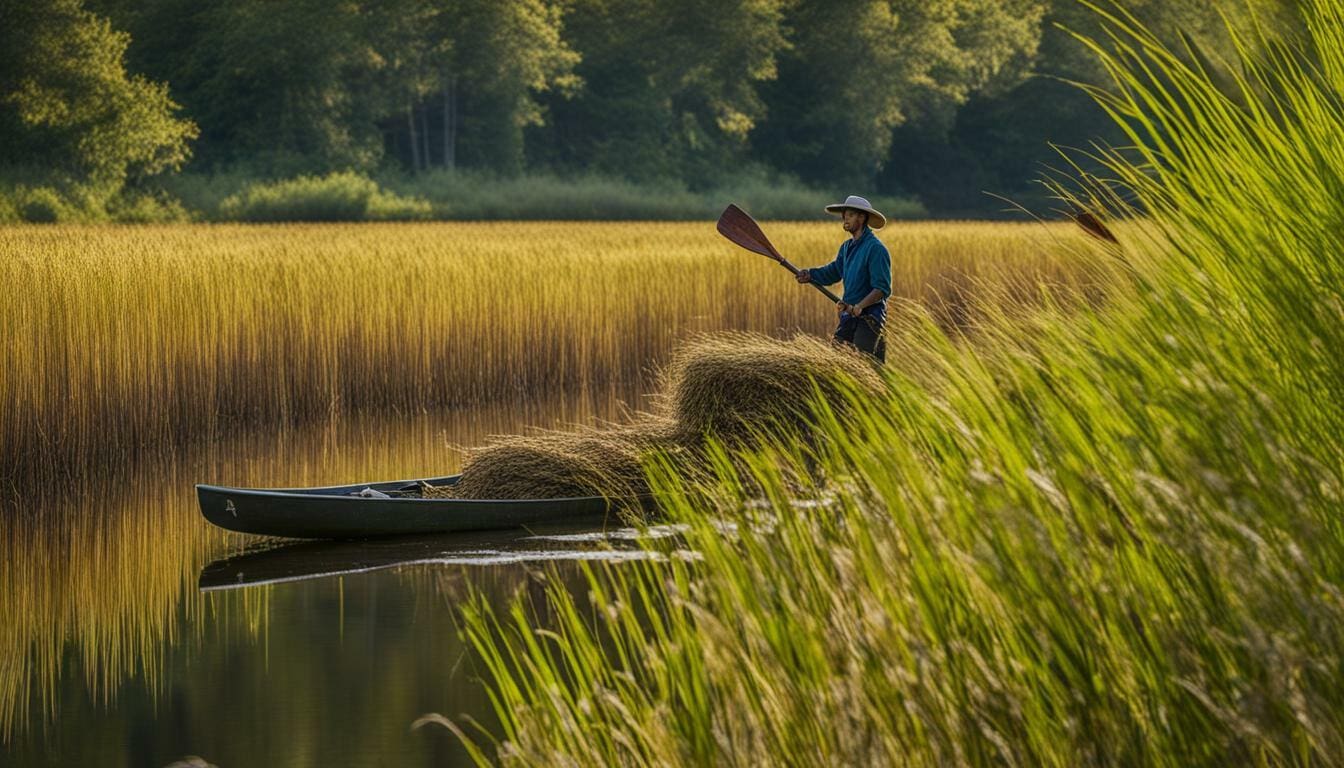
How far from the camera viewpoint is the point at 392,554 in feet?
32.8

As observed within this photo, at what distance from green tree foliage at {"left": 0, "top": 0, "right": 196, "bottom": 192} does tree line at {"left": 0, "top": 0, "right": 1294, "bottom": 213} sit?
0.05 metres

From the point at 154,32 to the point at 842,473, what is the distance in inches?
1994

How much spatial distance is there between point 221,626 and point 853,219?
4.58 m

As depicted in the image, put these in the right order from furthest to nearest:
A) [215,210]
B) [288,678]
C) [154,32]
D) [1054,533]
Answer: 1. [154,32]
2. [215,210]
3. [288,678]
4. [1054,533]

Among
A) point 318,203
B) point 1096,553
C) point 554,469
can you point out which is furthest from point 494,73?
point 1096,553

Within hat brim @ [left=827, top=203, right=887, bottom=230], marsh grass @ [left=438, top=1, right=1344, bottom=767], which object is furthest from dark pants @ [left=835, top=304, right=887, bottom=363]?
marsh grass @ [left=438, top=1, right=1344, bottom=767]

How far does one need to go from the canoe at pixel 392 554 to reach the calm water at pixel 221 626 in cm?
2

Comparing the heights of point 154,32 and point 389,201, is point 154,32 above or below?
above

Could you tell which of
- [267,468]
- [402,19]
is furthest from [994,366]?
[402,19]

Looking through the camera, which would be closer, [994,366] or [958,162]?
[994,366]

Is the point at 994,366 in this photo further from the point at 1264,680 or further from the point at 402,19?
the point at 402,19

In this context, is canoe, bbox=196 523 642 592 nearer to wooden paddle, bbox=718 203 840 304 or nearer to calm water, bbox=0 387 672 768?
calm water, bbox=0 387 672 768

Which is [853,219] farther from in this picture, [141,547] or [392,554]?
[141,547]

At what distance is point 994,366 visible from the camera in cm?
460
